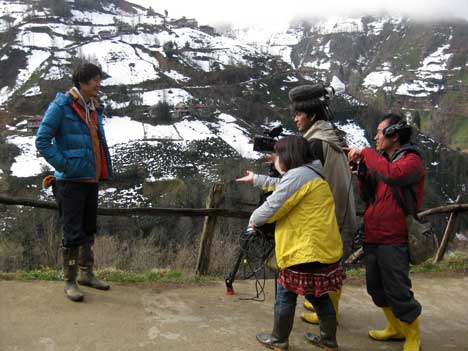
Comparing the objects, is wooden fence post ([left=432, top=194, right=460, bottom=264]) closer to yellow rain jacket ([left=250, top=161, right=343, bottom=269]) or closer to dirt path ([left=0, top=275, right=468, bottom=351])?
dirt path ([left=0, top=275, right=468, bottom=351])

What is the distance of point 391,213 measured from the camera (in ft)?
11.7

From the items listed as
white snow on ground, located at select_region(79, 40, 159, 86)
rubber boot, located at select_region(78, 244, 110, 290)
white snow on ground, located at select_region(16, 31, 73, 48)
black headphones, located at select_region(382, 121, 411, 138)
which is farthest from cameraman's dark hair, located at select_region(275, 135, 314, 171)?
white snow on ground, located at select_region(16, 31, 73, 48)

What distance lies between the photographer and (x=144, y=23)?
440 ft

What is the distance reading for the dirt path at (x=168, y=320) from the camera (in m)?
3.73

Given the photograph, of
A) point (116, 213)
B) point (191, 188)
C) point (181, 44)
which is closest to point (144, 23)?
point (181, 44)

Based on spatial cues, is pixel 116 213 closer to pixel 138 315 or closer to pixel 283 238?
pixel 138 315

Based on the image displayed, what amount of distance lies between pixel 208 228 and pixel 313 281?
2622 millimetres

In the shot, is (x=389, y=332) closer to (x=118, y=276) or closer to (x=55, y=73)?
(x=118, y=276)

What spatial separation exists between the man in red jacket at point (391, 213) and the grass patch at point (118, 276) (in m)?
2.49

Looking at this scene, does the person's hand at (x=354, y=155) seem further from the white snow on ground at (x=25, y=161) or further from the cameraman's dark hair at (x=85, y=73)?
the white snow on ground at (x=25, y=161)

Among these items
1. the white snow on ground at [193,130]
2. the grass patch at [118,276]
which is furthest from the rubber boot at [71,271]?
the white snow on ground at [193,130]

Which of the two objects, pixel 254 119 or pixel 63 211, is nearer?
pixel 63 211

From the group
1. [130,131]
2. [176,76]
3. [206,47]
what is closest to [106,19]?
[206,47]

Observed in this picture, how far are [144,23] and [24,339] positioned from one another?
139 metres
